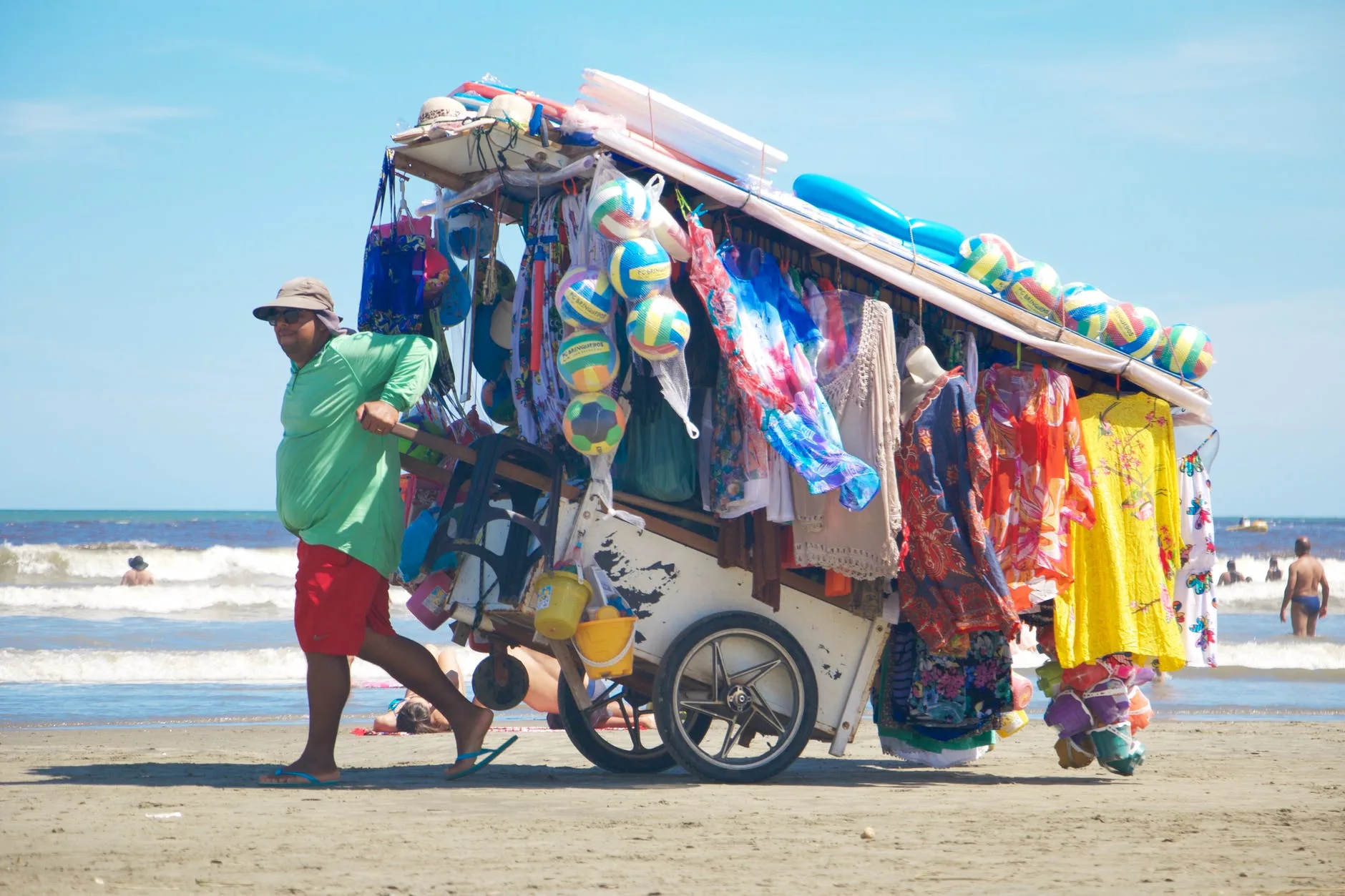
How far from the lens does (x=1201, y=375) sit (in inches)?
256

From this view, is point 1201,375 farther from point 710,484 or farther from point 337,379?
point 337,379

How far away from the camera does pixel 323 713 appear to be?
5227 mm

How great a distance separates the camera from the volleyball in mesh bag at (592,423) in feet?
16.4

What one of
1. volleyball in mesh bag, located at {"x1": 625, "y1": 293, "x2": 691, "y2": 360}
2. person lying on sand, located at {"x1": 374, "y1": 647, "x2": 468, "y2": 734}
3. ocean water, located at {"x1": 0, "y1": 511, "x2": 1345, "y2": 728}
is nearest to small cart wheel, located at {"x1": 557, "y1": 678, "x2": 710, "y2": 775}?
volleyball in mesh bag, located at {"x1": 625, "y1": 293, "x2": 691, "y2": 360}

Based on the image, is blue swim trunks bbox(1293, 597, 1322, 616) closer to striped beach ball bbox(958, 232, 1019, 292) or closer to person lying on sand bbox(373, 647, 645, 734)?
person lying on sand bbox(373, 647, 645, 734)

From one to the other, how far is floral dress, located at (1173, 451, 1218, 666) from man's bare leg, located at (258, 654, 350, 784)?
3.81 m

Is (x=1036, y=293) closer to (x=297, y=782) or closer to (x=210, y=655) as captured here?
(x=297, y=782)

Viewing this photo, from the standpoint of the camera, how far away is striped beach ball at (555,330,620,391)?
5031mm

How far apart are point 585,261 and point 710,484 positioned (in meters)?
1.01

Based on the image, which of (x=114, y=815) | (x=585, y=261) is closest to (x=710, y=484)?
(x=585, y=261)

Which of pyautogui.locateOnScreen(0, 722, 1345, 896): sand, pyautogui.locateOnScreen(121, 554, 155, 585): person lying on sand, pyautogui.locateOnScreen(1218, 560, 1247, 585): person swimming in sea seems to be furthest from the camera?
pyautogui.locateOnScreen(1218, 560, 1247, 585): person swimming in sea

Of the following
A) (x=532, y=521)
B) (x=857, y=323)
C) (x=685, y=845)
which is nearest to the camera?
(x=685, y=845)

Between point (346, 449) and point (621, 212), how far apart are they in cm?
139

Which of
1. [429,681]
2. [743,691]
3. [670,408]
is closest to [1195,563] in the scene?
[743,691]
